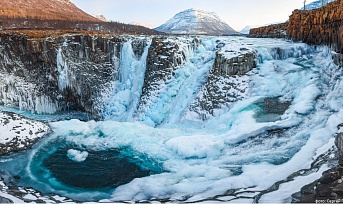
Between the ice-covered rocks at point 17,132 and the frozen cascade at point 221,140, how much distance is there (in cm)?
74

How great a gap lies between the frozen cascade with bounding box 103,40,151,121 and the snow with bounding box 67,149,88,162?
7.53 metres

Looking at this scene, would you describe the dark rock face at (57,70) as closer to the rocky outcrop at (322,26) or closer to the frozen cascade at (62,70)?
the frozen cascade at (62,70)

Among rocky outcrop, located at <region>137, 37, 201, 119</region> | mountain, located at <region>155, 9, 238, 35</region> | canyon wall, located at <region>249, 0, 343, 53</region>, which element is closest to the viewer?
canyon wall, located at <region>249, 0, 343, 53</region>

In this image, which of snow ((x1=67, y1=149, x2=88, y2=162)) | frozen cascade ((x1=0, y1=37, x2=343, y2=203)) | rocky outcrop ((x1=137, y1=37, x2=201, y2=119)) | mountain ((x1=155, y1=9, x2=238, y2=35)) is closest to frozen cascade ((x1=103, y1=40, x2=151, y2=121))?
frozen cascade ((x1=0, y1=37, x2=343, y2=203))

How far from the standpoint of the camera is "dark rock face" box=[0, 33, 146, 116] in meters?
22.0

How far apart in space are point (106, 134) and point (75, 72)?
392 inches

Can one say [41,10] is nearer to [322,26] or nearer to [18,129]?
[18,129]

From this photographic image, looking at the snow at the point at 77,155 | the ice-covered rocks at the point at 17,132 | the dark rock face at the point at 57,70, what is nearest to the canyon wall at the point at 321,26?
the dark rock face at the point at 57,70

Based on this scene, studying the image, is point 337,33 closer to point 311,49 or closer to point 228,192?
point 311,49

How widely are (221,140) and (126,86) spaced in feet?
42.0

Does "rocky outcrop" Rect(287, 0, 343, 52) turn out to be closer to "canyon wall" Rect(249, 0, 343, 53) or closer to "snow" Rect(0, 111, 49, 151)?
"canyon wall" Rect(249, 0, 343, 53)

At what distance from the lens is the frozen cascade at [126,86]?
68.1 feet

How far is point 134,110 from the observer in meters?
19.9

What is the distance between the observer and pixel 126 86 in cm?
2183
